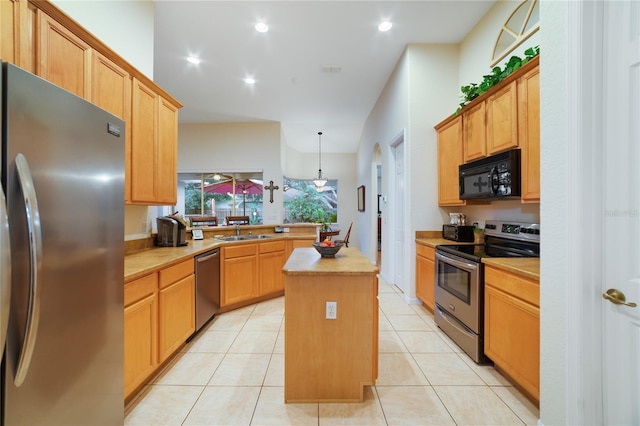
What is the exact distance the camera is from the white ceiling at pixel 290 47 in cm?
274

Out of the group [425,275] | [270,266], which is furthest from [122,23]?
[425,275]

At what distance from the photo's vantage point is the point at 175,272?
2168 mm

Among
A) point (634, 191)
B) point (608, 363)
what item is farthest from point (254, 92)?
point (608, 363)

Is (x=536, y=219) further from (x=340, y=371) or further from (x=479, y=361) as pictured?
(x=340, y=371)

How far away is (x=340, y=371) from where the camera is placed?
5.48 ft

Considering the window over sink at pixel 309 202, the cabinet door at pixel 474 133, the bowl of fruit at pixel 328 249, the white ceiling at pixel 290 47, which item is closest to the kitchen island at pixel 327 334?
the bowl of fruit at pixel 328 249

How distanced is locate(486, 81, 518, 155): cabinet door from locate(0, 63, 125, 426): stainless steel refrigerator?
9.31ft

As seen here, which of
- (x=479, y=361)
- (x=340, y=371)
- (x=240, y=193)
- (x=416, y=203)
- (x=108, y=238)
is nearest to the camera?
(x=108, y=238)

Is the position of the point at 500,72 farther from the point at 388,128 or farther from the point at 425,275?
the point at 425,275

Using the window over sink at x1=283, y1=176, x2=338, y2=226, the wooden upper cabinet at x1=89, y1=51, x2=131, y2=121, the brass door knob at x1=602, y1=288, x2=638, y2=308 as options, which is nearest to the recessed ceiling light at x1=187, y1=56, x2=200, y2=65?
the wooden upper cabinet at x1=89, y1=51, x2=131, y2=121

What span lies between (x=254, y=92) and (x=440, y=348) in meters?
4.61

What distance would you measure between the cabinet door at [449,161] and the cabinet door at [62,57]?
3.36 metres

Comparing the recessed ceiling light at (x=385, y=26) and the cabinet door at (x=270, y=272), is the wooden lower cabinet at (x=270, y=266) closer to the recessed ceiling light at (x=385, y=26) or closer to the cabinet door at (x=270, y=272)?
the cabinet door at (x=270, y=272)

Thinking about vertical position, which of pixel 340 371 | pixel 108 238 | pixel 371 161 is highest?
pixel 371 161
